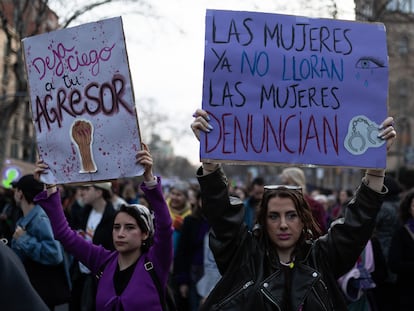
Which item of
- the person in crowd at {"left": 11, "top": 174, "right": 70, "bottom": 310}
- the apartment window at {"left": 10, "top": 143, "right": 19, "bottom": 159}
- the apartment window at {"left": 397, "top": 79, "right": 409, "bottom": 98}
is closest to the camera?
the person in crowd at {"left": 11, "top": 174, "right": 70, "bottom": 310}

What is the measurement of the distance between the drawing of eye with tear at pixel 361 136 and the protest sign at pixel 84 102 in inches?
49.6

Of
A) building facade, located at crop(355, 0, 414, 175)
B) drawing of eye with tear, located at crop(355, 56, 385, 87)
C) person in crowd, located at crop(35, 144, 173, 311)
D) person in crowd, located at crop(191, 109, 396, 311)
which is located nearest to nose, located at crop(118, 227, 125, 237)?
person in crowd, located at crop(35, 144, 173, 311)

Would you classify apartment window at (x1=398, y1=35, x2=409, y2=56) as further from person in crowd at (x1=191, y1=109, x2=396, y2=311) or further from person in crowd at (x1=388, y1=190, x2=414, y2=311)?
person in crowd at (x1=191, y1=109, x2=396, y2=311)

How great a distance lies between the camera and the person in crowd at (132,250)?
389 centimetres

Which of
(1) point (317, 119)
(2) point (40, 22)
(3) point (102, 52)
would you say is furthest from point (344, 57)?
(2) point (40, 22)

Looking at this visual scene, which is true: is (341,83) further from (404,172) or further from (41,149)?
(404,172)

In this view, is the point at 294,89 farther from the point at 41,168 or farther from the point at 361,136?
the point at 41,168

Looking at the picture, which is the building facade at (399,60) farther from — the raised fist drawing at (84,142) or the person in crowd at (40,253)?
the raised fist drawing at (84,142)

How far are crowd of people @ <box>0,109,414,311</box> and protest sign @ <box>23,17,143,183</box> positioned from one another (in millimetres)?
160

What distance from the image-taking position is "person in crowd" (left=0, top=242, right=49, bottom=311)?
1571 millimetres

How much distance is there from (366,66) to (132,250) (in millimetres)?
1887

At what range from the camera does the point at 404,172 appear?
3384 centimetres

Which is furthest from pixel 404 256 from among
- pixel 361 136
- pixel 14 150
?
pixel 14 150

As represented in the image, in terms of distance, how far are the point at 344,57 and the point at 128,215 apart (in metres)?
1.77
